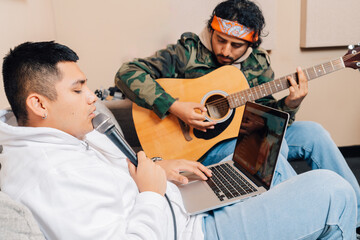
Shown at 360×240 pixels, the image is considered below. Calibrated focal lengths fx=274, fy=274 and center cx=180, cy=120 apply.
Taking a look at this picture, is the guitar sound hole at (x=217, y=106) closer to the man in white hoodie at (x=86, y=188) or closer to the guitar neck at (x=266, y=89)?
the guitar neck at (x=266, y=89)

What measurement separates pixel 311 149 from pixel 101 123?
4.12 feet

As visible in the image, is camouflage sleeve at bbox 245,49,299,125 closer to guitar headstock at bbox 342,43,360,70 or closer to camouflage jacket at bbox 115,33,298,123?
camouflage jacket at bbox 115,33,298,123

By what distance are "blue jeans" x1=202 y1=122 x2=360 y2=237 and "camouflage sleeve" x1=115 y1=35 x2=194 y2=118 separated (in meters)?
0.40

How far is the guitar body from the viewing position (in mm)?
1575

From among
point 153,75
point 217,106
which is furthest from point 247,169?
point 153,75

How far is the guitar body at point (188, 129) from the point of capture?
1.58m

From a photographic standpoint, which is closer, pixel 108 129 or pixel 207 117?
pixel 108 129

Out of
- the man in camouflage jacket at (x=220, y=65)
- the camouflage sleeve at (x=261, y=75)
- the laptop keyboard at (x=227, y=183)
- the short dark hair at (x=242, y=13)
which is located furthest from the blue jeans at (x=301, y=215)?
the short dark hair at (x=242, y=13)

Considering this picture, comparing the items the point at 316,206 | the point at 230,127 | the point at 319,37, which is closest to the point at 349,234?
the point at 316,206

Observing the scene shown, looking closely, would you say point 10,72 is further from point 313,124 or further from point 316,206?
point 313,124

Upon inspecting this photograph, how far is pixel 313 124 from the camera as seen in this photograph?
1.65m

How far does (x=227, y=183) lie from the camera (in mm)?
1115

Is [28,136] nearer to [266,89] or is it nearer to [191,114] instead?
[191,114]

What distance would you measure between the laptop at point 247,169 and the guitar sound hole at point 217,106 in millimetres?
355
